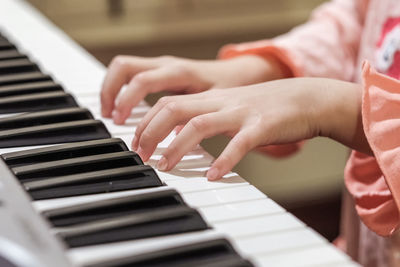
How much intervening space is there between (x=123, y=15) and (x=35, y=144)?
143 centimetres

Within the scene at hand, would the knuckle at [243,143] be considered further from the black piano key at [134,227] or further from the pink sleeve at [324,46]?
the pink sleeve at [324,46]

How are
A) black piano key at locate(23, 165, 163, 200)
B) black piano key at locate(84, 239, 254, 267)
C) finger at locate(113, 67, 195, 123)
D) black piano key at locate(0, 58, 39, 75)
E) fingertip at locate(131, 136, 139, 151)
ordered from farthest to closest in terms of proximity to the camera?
black piano key at locate(0, 58, 39, 75)
finger at locate(113, 67, 195, 123)
fingertip at locate(131, 136, 139, 151)
black piano key at locate(23, 165, 163, 200)
black piano key at locate(84, 239, 254, 267)

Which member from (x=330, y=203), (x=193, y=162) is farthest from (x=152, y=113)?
(x=330, y=203)

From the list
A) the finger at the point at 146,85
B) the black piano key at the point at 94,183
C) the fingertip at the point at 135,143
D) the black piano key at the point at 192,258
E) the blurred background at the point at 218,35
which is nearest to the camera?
the black piano key at the point at 192,258

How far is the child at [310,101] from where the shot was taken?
2.04 ft

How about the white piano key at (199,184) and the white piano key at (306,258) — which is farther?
the white piano key at (199,184)

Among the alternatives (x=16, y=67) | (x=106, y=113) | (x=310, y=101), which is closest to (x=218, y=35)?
(x=16, y=67)

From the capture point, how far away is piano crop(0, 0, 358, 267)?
46 cm

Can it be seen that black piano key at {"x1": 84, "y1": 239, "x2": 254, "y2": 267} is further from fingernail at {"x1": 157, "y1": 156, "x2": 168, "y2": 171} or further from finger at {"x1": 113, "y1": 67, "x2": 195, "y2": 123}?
finger at {"x1": 113, "y1": 67, "x2": 195, "y2": 123}

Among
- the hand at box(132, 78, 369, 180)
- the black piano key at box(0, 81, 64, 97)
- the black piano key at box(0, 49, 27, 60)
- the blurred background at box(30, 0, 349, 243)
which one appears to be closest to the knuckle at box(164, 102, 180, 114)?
the hand at box(132, 78, 369, 180)

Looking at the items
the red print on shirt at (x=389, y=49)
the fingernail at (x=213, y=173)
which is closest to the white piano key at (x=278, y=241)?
the fingernail at (x=213, y=173)

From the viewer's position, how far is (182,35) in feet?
6.57

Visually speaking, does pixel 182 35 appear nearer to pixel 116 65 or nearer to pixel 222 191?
pixel 116 65

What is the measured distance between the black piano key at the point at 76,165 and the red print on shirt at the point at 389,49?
1.19 feet
